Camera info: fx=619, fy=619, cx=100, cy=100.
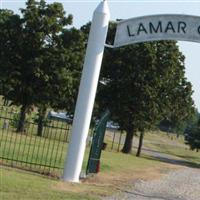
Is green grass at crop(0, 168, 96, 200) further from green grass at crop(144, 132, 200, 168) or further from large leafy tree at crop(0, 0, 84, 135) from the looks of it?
green grass at crop(144, 132, 200, 168)

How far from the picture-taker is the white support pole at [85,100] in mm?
16797

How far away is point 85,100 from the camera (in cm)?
1684

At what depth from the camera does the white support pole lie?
1680 cm

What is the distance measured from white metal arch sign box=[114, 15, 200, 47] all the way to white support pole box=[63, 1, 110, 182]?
0.82 m

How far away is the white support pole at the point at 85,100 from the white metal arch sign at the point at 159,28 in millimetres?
817

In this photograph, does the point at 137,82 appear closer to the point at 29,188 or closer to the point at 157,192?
the point at 157,192

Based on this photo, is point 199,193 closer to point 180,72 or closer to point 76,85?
point 76,85

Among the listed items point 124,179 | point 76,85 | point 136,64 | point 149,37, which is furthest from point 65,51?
point 149,37

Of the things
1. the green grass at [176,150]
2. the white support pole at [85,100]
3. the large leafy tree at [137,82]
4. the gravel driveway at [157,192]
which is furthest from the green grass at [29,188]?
the green grass at [176,150]

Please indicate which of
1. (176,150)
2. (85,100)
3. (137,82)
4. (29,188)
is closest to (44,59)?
(137,82)

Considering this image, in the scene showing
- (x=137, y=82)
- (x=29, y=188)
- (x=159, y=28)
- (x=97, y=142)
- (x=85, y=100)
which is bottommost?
(x=29, y=188)

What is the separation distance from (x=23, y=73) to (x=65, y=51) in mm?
3223

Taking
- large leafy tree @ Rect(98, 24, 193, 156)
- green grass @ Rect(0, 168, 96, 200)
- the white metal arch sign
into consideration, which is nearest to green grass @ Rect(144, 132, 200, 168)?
large leafy tree @ Rect(98, 24, 193, 156)

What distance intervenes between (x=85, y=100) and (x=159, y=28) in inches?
111
